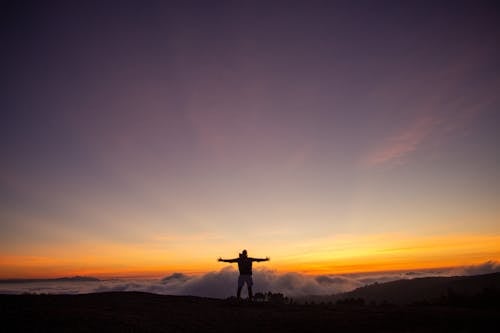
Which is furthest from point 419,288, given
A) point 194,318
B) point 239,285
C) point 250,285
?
point 194,318

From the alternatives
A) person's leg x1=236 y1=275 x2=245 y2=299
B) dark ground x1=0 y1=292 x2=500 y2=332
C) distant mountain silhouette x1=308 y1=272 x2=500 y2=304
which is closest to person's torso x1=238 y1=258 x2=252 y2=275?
person's leg x1=236 y1=275 x2=245 y2=299

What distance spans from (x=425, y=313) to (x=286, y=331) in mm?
7112

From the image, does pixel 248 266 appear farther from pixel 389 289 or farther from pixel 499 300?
pixel 389 289

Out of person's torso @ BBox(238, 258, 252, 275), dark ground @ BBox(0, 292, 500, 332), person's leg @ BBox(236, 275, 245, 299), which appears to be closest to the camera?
dark ground @ BBox(0, 292, 500, 332)

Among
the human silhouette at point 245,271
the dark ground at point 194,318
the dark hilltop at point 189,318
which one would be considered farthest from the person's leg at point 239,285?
the dark ground at point 194,318

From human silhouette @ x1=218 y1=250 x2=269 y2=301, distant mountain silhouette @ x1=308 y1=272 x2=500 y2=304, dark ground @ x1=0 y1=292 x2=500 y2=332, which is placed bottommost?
distant mountain silhouette @ x1=308 y1=272 x2=500 y2=304

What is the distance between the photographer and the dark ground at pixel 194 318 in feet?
32.1

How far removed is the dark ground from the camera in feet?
32.1

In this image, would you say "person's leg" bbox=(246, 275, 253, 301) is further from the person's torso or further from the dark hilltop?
the dark hilltop

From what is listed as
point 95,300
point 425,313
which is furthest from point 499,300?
point 95,300

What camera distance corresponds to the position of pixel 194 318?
12.2 m

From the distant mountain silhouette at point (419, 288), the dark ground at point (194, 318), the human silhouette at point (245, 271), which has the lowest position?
the distant mountain silhouette at point (419, 288)

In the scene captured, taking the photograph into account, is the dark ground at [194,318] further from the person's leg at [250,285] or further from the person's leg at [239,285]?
the person's leg at [250,285]

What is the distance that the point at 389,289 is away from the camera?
9481 cm
